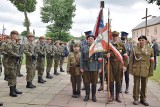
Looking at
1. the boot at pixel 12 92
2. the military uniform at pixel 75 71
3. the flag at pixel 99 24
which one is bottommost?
the boot at pixel 12 92

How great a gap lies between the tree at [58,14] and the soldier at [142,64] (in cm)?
4654

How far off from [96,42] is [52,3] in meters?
53.2

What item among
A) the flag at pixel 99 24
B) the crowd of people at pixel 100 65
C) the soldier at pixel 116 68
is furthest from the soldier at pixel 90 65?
the flag at pixel 99 24

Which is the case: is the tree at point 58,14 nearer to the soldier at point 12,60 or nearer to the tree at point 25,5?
the tree at point 25,5

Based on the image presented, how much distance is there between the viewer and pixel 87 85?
26.9 feet

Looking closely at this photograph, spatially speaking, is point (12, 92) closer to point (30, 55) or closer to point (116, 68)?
point (30, 55)

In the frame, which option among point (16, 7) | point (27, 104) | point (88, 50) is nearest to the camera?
point (27, 104)

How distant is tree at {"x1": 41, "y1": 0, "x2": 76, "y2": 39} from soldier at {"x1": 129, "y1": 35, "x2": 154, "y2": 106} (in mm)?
46541

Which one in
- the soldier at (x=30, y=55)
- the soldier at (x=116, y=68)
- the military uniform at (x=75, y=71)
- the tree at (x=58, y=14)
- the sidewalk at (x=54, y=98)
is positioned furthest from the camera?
the tree at (x=58, y=14)

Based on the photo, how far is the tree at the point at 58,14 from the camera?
56500 millimetres

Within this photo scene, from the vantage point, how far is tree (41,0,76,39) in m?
56.5

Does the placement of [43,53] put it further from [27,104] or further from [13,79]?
[27,104]

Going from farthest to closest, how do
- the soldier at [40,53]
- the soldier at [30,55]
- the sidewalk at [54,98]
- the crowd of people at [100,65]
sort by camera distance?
the soldier at [40,53] < the soldier at [30,55] < the crowd of people at [100,65] < the sidewalk at [54,98]

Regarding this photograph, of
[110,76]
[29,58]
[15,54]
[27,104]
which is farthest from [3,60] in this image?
[110,76]
